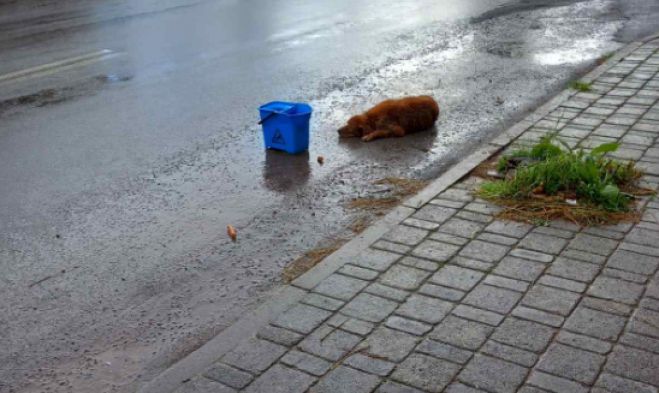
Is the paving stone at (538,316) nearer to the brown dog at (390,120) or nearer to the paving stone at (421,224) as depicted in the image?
the paving stone at (421,224)

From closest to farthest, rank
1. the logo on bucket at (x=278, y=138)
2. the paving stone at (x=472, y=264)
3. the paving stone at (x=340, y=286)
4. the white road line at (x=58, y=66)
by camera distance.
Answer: the paving stone at (x=340, y=286), the paving stone at (x=472, y=264), the logo on bucket at (x=278, y=138), the white road line at (x=58, y=66)

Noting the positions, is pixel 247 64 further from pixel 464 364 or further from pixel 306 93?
pixel 464 364

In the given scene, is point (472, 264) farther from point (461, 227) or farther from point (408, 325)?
point (408, 325)

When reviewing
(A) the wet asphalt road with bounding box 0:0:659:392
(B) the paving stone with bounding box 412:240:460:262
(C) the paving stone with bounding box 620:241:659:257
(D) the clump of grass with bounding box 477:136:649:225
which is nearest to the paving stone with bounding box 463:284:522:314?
(B) the paving stone with bounding box 412:240:460:262

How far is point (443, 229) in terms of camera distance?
215 inches

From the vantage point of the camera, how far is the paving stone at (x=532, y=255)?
4.98 meters

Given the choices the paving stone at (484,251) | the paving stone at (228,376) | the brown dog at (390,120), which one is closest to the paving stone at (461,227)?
the paving stone at (484,251)

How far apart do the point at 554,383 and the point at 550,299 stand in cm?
83

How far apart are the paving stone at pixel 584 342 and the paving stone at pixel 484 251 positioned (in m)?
0.92

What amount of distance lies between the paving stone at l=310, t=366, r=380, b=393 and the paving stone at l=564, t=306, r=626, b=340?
1.12 m

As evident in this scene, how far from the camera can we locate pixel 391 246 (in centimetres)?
525

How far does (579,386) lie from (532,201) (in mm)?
2258

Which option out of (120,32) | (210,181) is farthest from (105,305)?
(120,32)

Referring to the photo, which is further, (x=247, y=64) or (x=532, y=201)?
(x=247, y=64)
